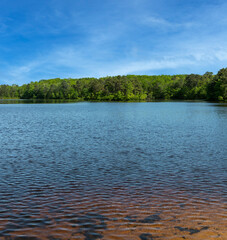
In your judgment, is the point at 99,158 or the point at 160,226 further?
the point at 99,158

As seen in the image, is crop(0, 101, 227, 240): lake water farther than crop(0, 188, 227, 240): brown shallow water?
Yes

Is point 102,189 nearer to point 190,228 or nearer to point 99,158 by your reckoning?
point 190,228

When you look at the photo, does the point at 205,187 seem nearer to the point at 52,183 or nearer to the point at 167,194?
the point at 167,194

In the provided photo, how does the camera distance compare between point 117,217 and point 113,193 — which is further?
point 113,193

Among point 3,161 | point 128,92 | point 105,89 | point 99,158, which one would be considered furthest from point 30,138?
point 105,89

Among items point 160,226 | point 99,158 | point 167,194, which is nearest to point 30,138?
point 99,158

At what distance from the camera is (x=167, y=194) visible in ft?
37.5

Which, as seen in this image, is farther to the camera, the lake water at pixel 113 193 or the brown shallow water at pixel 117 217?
the lake water at pixel 113 193

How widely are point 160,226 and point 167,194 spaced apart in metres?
3.08

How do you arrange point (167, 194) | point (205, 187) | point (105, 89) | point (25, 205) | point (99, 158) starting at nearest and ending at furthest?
point (25, 205)
point (167, 194)
point (205, 187)
point (99, 158)
point (105, 89)

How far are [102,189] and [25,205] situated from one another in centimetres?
358

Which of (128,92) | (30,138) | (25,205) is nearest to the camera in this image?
(25,205)

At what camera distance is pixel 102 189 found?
12.1m

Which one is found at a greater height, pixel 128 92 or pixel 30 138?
pixel 128 92
